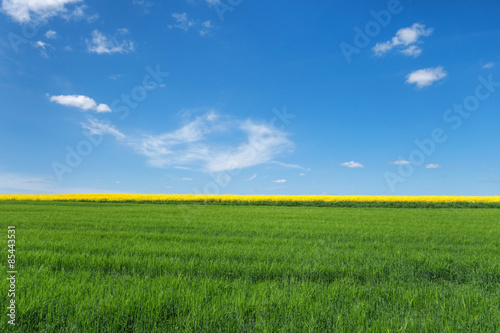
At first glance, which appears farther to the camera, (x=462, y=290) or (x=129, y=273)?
(x=129, y=273)

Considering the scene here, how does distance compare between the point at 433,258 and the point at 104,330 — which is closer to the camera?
the point at 104,330

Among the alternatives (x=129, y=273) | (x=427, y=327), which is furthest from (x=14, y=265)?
(x=427, y=327)

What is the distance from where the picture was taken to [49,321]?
11.3 feet

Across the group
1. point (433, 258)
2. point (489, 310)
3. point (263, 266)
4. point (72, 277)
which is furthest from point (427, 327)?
point (72, 277)

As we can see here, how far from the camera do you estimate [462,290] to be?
16.0ft

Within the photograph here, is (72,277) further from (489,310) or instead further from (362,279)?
(489,310)

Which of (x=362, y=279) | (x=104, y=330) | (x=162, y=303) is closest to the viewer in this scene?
(x=104, y=330)

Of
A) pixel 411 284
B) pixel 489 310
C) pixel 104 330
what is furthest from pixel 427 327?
pixel 104 330

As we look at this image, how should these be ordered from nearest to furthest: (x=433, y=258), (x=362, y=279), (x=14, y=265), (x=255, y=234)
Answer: (x=362, y=279) < (x=14, y=265) < (x=433, y=258) < (x=255, y=234)

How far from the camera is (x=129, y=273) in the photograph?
5527 mm

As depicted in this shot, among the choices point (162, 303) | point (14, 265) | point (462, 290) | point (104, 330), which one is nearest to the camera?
point (104, 330)

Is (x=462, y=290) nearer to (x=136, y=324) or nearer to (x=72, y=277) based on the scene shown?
(x=136, y=324)

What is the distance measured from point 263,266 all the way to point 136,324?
2842 millimetres

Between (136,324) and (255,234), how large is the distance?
7.79 meters
